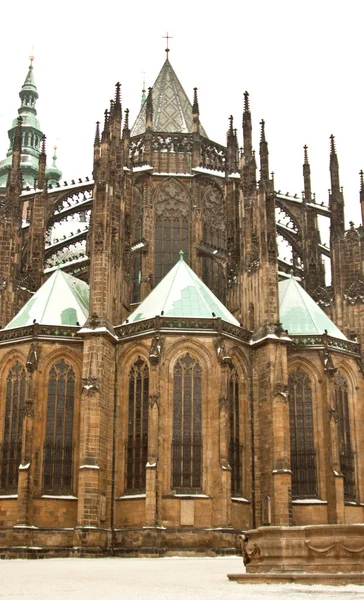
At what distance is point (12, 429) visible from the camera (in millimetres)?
33594

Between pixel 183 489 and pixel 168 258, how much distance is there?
14.4 metres

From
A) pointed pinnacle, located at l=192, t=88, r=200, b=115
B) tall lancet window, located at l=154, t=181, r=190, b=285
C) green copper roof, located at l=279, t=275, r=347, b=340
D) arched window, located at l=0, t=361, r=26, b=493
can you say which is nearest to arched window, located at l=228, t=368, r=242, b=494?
green copper roof, located at l=279, t=275, r=347, b=340

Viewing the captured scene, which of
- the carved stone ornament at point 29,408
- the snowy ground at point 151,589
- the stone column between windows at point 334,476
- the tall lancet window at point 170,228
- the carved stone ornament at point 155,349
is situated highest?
the tall lancet window at point 170,228

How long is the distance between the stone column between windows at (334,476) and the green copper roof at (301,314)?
334cm

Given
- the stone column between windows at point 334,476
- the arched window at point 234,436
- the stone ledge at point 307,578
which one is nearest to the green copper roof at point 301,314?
the stone column between windows at point 334,476

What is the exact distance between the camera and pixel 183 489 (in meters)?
31.5

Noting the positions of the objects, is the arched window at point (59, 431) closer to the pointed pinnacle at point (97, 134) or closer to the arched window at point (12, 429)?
the arched window at point (12, 429)

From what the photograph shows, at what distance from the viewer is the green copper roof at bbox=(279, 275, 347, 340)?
36844mm

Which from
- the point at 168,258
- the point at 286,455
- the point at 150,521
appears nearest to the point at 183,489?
the point at 150,521

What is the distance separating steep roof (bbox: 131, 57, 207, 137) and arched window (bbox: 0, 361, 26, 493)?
59.0 feet

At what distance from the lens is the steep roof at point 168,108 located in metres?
45.9

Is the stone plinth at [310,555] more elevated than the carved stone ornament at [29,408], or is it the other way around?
the carved stone ornament at [29,408]

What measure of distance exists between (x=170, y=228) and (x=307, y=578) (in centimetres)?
3004

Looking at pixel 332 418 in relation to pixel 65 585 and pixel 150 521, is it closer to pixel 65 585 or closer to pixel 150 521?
pixel 150 521
